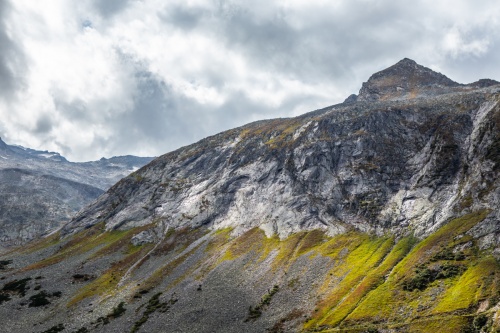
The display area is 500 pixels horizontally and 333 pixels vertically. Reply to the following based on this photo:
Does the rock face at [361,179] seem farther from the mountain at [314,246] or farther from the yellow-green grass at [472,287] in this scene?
the yellow-green grass at [472,287]

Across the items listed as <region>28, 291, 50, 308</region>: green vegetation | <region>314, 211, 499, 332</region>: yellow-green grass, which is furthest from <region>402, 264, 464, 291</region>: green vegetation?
<region>28, 291, 50, 308</region>: green vegetation

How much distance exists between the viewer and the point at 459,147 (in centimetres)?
12875

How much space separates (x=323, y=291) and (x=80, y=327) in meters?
58.7

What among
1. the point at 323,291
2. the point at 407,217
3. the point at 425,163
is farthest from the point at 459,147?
the point at 323,291

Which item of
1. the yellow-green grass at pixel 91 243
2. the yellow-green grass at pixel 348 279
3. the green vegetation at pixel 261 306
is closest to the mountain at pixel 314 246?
the yellow-green grass at pixel 348 279

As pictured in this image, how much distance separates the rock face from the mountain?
641mm

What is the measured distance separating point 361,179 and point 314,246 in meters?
42.1

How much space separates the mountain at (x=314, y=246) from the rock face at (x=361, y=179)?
2.10 feet

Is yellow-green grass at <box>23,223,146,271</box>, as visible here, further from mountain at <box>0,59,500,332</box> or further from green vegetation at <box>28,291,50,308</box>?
green vegetation at <box>28,291,50,308</box>

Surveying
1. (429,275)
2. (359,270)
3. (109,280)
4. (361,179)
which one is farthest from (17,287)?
(361,179)

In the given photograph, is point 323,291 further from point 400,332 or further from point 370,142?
point 370,142

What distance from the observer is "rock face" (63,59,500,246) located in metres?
112

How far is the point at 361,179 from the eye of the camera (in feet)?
470

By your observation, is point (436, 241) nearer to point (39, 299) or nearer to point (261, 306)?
point (261, 306)
